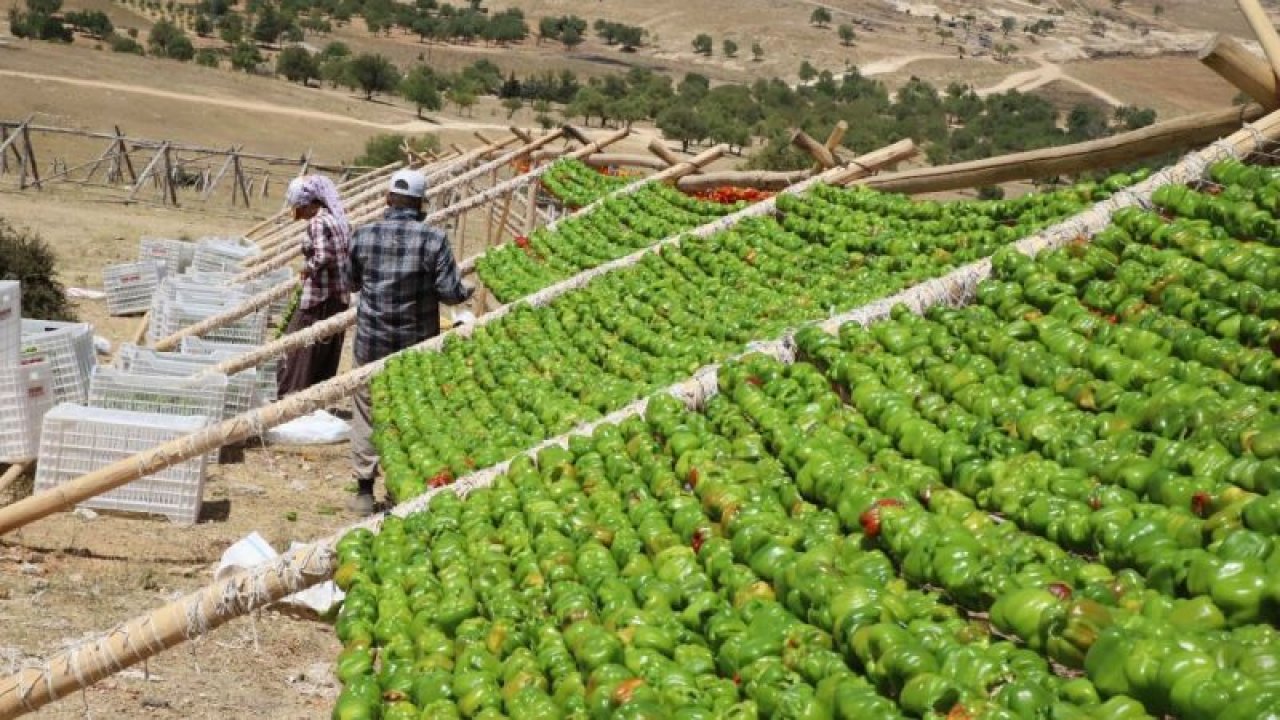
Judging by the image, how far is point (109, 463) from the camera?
8055 mm

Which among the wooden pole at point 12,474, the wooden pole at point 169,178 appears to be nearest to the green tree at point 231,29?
the wooden pole at point 169,178

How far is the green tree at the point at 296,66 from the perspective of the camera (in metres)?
54.7

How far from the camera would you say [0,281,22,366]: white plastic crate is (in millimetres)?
8719

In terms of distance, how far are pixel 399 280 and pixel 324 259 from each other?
6.46 ft

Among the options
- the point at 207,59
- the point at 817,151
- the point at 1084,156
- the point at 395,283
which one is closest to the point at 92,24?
the point at 207,59

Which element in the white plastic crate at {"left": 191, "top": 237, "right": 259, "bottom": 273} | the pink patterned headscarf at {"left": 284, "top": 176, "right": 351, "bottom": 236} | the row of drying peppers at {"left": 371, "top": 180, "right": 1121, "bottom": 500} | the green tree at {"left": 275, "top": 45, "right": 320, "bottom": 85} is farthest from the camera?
the green tree at {"left": 275, "top": 45, "right": 320, "bottom": 85}

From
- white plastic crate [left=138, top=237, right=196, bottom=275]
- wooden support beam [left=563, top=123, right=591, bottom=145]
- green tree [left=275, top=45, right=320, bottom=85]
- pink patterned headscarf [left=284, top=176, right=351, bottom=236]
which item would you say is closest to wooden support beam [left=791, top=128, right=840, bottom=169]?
pink patterned headscarf [left=284, top=176, right=351, bottom=236]

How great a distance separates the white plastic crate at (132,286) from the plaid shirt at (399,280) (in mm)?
7332

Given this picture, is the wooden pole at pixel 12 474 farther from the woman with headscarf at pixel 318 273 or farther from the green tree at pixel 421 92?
the green tree at pixel 421 92

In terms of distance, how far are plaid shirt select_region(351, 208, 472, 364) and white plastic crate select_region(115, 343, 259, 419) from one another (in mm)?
1799

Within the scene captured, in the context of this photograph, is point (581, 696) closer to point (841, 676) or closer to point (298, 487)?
point (841, 676)

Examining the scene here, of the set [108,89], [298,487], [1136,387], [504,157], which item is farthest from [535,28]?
[1136,387]

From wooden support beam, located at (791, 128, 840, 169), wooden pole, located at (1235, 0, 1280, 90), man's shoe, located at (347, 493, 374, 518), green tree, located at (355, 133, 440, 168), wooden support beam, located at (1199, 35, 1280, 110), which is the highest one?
wooden pole, located at (1235, 0, 1280, 90)

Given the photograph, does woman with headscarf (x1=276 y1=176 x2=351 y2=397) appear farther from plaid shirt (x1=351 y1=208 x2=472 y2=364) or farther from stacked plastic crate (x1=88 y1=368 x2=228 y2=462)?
plaid shirt (x1=351 y1=208 x2=472 y2=364)
